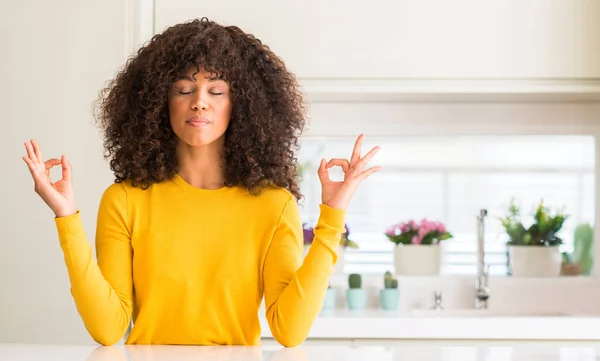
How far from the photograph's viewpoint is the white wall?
101 inches

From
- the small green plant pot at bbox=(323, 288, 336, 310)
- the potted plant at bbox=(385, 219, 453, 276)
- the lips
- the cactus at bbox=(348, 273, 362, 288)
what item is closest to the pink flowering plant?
the potted plant at bbox=(385, 219, 453, 276)

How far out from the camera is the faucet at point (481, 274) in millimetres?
2994

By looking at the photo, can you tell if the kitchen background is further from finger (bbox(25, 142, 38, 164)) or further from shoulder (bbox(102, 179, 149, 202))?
finger (bbox(25, 142, 38, 164))

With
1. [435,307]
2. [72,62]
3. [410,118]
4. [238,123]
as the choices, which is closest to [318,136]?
[410,118]

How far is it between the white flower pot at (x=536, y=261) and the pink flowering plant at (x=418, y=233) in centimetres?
27

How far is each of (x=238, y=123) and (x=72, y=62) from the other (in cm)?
124

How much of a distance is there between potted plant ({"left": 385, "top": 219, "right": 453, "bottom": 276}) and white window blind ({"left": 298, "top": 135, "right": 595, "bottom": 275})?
73 mm

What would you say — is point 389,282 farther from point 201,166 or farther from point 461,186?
point 201,166

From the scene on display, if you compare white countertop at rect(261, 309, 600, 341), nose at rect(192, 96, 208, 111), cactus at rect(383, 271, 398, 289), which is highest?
nose at rect(192, 96, 208, 111)

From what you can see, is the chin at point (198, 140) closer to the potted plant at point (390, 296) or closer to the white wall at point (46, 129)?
the white wall at point (46, 129)

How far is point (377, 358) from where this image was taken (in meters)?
1.19

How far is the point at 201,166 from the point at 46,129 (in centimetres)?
122

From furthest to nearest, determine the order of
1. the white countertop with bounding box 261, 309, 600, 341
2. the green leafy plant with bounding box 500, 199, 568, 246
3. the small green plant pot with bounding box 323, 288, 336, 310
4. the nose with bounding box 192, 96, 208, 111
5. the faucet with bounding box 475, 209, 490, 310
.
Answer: the green leafy plant with bounding box 500, 199, 568, 246 < the faucet with bounding box 475, 209, 490, 310 < the small green plant pot with bounding box 323, 288, 336, 310 < the white countertop with bounding box 261, 309, 600, 341 < the nose with bounding box 192, 96, 208, 111

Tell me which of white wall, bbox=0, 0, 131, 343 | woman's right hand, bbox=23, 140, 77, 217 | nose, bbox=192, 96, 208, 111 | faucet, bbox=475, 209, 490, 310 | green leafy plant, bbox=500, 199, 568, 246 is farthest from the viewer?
green leafy plant, bbox=500, 199, 568, 246
